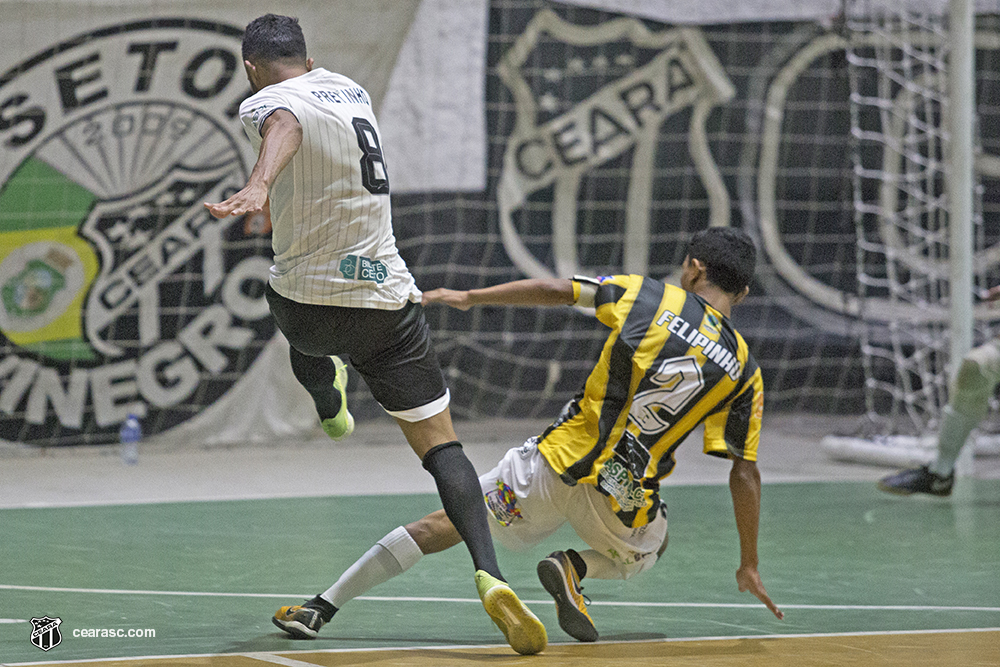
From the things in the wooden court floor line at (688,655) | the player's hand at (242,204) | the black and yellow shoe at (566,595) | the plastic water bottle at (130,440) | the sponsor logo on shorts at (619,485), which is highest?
the player's hand at (242,204)

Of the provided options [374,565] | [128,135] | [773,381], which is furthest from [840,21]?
[374,565]

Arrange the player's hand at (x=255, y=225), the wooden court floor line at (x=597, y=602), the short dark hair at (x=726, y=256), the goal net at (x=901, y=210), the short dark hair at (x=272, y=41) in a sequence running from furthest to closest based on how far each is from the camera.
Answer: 1. the goal net at (x=901, y=210)
2. the player's hand at (x=255, y=225)
3. the wooden court floor line at (x=597, y=602)
4. the short dark hair at (x=726, y=256)
5. the short dark hair at (x=272, y=41)

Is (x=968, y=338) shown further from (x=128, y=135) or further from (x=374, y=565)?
(x=128, y=135)

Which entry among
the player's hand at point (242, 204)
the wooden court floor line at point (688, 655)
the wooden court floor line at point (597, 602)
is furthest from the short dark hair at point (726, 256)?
the player's hand at point (242, 204)

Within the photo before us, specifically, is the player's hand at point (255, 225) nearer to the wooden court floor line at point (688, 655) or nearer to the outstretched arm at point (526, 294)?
the outstretched arm at point (526, 294)

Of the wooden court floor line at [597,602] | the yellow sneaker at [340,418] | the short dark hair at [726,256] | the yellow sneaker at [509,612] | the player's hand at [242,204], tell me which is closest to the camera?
the player's hand at [242,204]

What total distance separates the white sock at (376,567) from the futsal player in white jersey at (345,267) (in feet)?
0.27

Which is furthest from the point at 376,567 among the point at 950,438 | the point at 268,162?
the point at 950,438

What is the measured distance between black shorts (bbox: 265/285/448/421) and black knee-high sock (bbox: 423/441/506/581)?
5.1 inches

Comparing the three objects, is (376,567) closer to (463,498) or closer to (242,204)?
(463,498)

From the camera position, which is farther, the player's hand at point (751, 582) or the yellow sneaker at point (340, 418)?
the yellow sneaker at point (340, 418)

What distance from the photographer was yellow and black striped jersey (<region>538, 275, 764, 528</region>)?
369 centimetres

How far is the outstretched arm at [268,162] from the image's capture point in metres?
2.95

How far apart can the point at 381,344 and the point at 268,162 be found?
2.21ft
